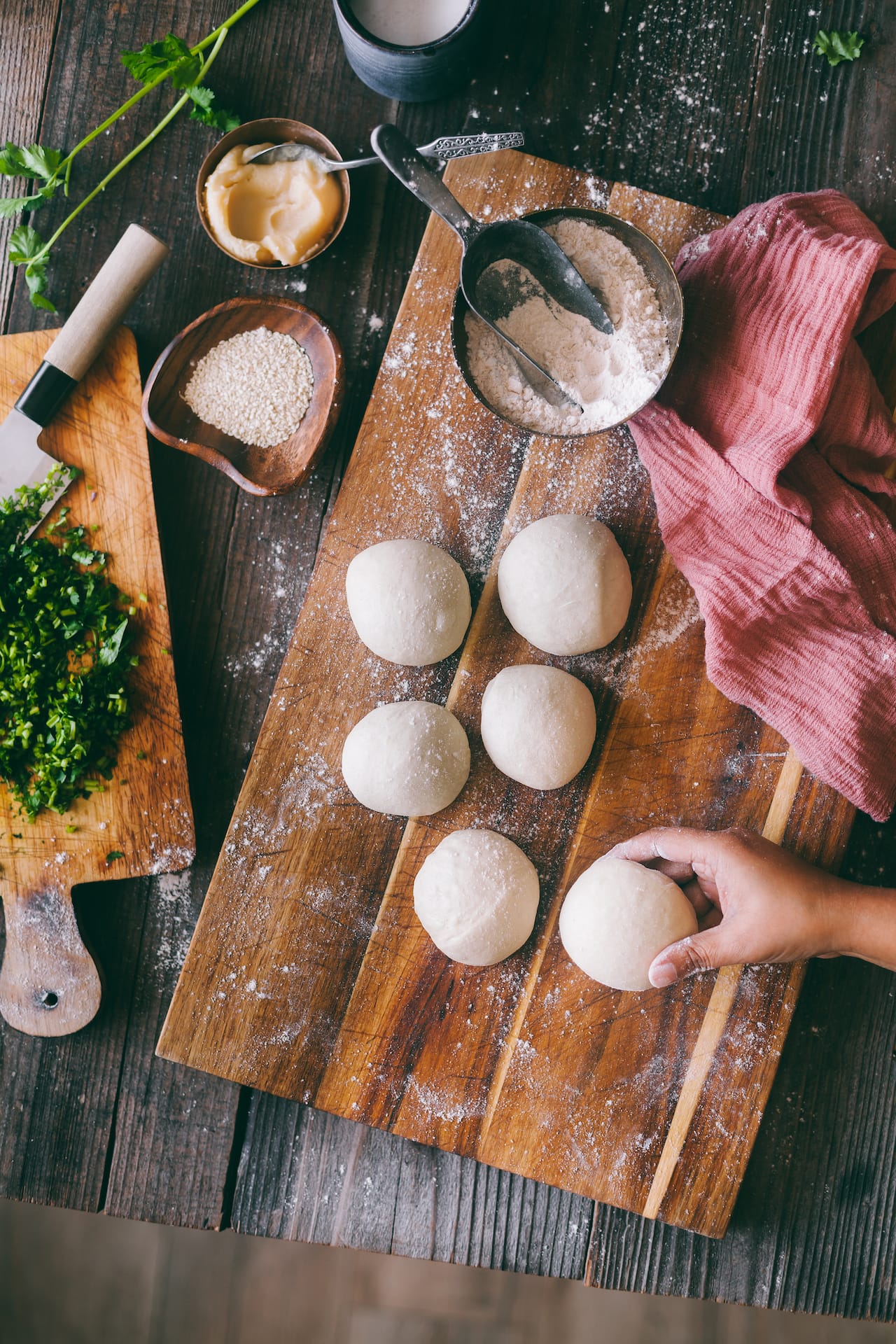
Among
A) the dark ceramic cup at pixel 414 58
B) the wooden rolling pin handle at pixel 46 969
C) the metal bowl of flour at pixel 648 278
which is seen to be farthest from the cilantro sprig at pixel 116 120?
the wooden rolling pin handle at pixel 46 969

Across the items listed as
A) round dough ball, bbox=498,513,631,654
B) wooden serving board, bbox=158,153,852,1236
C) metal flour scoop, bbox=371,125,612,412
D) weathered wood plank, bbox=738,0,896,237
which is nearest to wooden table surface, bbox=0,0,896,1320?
weathered wood plank, bbox=738,0,896,237

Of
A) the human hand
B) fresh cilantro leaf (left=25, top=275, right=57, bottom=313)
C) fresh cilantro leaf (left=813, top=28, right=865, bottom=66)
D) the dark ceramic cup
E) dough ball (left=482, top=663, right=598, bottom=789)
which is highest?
fresh cilantro leaf (left=813, top=28, right=865, bottom=66)

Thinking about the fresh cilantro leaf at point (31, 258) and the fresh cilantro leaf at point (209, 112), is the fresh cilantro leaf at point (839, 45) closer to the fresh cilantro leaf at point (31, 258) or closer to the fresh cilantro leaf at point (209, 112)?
the fresh cilantro leaf at point (209, 112)

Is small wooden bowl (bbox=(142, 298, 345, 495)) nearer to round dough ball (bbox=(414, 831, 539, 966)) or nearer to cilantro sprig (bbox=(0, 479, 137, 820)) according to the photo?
cilantro sprig (bbox=(0, 479, 137, 820))

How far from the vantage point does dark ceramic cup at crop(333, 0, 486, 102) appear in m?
1.09

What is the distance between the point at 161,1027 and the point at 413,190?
3.93ft

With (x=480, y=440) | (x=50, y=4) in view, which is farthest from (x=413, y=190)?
(x=50, y=4)

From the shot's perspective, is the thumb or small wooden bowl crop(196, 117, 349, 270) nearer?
the thumb

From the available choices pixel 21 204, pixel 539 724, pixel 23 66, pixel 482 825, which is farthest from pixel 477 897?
pixel 23 66

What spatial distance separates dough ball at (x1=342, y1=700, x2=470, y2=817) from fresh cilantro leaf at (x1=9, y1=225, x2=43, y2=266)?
0.83 meters

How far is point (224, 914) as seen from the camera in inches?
45.7

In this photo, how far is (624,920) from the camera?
1.06 m

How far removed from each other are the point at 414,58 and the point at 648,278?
1.39ft

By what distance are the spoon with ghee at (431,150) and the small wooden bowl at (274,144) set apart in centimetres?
1
